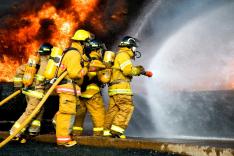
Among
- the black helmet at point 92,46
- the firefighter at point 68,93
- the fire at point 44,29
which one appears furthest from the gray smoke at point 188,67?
the firefighter at point 68,93

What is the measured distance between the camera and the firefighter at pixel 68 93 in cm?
756

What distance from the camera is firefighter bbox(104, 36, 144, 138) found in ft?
28.0

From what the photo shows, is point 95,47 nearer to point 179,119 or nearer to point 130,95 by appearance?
point 130,95

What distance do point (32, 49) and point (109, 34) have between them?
186 inches

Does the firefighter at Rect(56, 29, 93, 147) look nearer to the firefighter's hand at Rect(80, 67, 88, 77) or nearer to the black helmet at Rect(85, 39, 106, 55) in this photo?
the firefighter's hand at Rect(80, 67, 88, 77)

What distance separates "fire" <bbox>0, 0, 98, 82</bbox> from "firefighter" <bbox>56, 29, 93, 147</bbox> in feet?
51.6

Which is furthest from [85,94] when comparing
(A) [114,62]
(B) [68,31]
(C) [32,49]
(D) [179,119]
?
(C) [32,49]

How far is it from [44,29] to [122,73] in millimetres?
16153

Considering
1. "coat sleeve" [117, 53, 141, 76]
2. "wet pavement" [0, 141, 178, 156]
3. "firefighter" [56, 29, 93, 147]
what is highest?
"coat sleeve" [117, 53, 141, 76]

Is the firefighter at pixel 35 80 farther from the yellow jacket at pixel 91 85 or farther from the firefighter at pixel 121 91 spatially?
the firefighter at pixel 121 91

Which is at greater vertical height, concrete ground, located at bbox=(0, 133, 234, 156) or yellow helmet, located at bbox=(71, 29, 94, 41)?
yellow helmet, located at bbox=(71, 29, 94, 41)

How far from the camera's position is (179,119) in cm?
1303

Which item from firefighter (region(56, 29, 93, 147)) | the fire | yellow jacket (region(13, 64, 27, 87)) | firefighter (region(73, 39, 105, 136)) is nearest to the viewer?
firefighter (region(56, 29, 93, 147))

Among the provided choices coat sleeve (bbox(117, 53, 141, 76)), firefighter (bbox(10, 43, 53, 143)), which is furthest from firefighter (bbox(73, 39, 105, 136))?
firefighter (bbox(10, 43, 53, 143))
